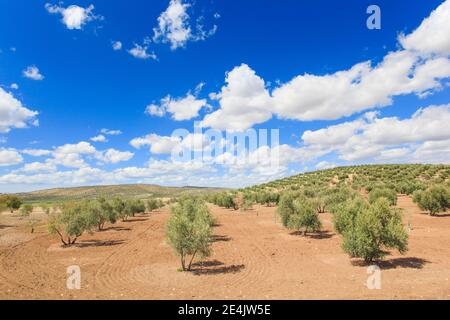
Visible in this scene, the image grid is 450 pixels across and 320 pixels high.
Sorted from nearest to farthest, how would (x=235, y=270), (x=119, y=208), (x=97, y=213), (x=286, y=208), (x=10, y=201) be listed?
1. (x=235, y=270)
2. (x=286, y=208)
3. (x=97, y=213)
4. (x=119, y=208)
5. (x=10, y=201)

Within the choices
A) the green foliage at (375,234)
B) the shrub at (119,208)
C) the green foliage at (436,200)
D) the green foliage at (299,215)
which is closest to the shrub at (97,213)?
the shrub at (119,208)

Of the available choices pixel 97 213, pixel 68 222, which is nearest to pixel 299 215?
pixel 68 222

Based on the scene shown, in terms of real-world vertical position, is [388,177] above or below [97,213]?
above

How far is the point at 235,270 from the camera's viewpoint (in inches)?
787

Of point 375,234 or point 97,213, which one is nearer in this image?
point 375,234

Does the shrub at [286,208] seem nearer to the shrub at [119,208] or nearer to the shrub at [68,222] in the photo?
the shrub at [68,222]

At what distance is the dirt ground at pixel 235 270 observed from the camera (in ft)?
49.8

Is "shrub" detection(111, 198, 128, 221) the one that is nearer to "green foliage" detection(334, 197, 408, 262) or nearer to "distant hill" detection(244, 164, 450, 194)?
"green foliage" detection(334, 197, 408, 262)

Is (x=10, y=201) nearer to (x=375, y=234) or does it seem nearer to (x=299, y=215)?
(x=299, y=215)

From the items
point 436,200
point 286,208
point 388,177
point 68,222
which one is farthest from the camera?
point 388,177

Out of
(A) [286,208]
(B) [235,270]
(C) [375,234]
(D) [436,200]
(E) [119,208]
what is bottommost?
(B) [235,270]
